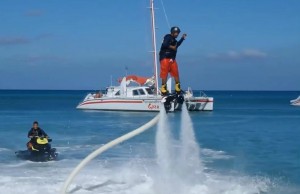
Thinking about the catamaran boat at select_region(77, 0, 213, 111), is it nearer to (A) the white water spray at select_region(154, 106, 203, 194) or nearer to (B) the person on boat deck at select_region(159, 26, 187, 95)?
(A) the white water spray at select_region(154, 106, 203, 194)

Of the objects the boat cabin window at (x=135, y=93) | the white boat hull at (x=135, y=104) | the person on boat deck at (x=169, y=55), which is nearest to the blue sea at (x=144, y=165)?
the person on boat deck at (x=169, y=55)

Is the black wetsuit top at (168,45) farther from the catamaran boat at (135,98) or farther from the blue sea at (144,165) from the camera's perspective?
the catamaran boat at (135,98)

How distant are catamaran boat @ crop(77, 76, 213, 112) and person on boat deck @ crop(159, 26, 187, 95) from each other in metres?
37.7

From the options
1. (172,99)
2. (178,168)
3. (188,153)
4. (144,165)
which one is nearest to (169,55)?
(172,99)

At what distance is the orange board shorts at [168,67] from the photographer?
11.6 metres

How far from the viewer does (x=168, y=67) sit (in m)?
11.7

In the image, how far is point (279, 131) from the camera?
138 feet

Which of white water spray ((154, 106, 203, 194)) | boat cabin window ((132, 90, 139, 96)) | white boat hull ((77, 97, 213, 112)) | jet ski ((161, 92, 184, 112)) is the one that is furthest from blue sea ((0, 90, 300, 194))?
boat cabin window ((132, 90, 139, 96))

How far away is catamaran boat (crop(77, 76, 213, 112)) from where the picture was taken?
52.8 metres

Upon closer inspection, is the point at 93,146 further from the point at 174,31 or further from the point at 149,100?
the point at 149,100

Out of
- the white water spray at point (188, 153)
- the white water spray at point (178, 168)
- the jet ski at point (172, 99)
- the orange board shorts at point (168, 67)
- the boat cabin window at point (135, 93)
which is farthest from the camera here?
the boat cabin window at point (135, 93)

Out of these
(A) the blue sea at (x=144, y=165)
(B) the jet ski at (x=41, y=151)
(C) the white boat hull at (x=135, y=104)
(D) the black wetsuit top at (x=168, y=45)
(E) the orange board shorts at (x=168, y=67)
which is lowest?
(A) the blue sea at (x=144, y=165)

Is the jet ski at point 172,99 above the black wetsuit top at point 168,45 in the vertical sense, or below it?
below

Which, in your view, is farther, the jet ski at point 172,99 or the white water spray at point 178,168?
the white water spray at point 178,168
